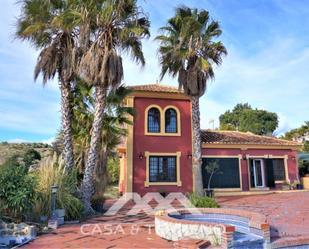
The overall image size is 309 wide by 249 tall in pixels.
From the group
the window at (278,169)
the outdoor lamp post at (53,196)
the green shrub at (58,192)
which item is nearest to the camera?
the outdoor lamp post at (53,196)

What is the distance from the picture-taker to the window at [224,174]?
25.1 meters

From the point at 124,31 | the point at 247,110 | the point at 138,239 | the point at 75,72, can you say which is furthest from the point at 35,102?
the point at 247,110

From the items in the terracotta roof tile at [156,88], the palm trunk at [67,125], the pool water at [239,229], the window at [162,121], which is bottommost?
the pool water at [239,229]

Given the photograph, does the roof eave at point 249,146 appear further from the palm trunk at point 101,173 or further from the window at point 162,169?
the palm trunk at point 101,173

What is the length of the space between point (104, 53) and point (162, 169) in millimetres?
11872

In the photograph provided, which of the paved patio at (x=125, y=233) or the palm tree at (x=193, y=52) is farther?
the palm tree at (x=193, y=52)

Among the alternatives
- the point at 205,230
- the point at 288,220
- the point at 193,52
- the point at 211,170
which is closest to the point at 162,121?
the point at 211,170

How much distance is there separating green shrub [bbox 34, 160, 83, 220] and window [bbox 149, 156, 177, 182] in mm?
10482

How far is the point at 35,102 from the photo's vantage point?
73.9ft

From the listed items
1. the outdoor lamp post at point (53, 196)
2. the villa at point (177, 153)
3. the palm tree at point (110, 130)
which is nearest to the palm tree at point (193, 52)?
the villa at point (177, 153)

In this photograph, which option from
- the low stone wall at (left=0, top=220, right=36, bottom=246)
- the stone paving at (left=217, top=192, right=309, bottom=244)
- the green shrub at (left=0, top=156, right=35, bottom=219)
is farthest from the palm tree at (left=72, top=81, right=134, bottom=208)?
the stone paving at (left=217, top=192, right=309, bottom=244)

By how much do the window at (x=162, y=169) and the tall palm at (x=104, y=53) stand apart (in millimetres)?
8695

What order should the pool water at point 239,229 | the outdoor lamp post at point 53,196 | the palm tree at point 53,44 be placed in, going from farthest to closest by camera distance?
the palm tree at point 53,44
the outdoor lamp post at point 53,196
the pool water at point 239,229

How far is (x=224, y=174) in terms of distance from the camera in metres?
25.7
